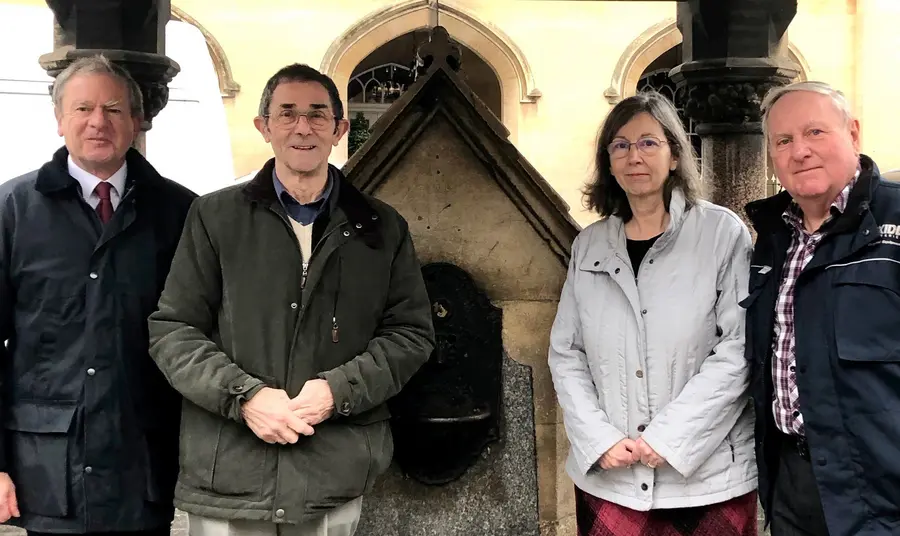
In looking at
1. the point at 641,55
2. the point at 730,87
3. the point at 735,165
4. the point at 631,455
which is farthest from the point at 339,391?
the point at 641,55

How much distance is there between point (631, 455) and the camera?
2.06 meters

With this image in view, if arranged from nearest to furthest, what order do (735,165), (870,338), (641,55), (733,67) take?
(870,338), (733,67), (735,165), (641,55)

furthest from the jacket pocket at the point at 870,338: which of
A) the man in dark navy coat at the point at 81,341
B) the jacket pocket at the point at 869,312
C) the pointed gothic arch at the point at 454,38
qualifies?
the pointed gothic arch at the point at 454,38

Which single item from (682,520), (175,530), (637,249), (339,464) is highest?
(637,249)

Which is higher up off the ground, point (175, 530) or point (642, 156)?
point (642, 156)

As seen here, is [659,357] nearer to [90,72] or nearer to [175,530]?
[90,72]

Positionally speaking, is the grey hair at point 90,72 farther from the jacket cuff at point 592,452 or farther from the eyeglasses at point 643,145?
Result: the jacket cuff at point 592,452

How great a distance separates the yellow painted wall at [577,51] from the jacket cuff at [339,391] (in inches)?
319

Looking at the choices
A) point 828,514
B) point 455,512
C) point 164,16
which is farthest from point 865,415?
point 164,16

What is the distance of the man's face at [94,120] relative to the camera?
6.48 feet

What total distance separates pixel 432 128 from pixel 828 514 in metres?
1.60

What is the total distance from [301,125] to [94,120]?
20.1 inches

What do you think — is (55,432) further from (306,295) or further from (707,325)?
(707,325)

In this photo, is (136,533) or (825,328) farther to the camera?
(136,533)
